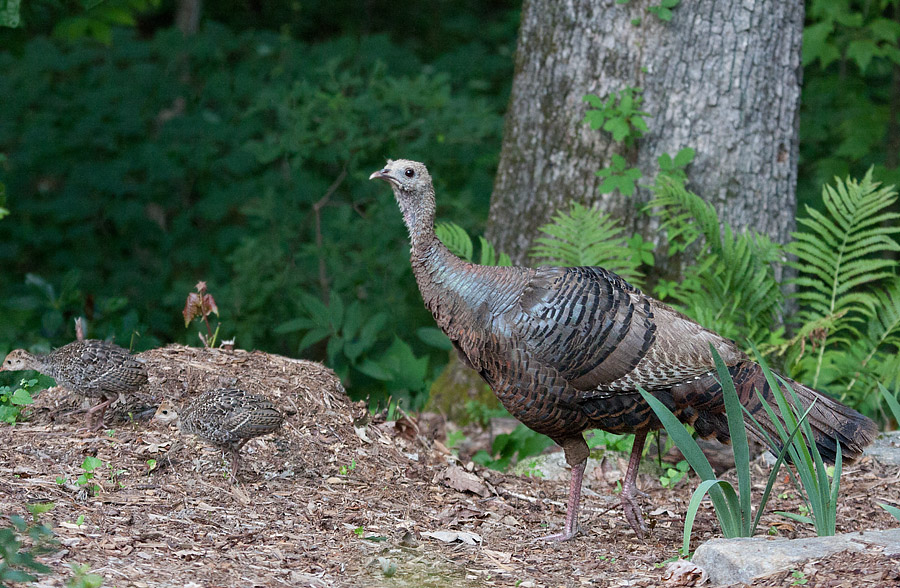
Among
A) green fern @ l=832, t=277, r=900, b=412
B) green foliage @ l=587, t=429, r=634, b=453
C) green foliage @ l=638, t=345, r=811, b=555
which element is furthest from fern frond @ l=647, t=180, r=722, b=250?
green foliage @ l=638, t=345, r=811, b=555

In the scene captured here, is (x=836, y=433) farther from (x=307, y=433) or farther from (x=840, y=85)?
(x=840, y=85)

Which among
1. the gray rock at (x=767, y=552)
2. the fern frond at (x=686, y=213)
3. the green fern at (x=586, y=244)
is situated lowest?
the gray rock at (x=767, y=552)

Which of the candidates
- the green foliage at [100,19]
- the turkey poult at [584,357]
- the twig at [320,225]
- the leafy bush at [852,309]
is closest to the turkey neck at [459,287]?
the turkey poult at [584,357]

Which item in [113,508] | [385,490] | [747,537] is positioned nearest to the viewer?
[747,537]

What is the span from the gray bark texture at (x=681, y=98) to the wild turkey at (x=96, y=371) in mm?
2980

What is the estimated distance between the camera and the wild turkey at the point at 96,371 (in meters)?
4.37

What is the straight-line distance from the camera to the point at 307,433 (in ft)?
15.4

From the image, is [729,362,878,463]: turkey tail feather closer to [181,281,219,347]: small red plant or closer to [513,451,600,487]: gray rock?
[513,451,600,487]: gray rock

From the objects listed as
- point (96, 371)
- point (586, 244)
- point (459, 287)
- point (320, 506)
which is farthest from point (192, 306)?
point (586, 244)

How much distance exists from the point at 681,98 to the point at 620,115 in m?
0.43

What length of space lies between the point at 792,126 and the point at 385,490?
12.4 feet

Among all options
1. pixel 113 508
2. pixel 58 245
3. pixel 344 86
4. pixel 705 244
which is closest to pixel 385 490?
pixel 113 508

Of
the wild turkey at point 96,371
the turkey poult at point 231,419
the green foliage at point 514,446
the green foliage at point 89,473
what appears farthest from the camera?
the green foliage at point 514,446

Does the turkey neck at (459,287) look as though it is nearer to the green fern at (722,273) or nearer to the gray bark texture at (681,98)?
the green fern at (722,273)
